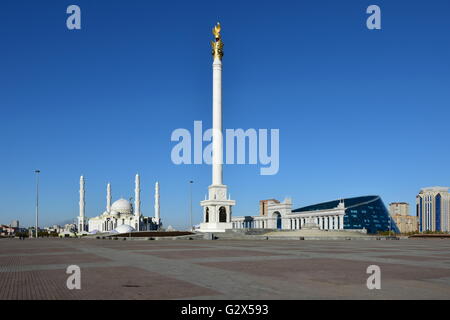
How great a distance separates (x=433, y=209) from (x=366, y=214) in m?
26.1

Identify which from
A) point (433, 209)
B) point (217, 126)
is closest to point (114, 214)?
point (217, 126)

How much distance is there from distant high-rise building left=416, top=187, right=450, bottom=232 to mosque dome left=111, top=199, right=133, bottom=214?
102045 mm

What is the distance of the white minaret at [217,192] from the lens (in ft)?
258

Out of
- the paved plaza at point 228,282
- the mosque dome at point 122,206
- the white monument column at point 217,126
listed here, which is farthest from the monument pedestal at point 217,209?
the mosque dome at point 122,206

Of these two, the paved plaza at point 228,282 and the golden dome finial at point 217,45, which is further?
the golden dome finial at point 217,45

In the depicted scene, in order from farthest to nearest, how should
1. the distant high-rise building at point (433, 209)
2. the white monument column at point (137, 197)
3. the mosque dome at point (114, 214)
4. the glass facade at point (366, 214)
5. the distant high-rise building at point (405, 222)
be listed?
the distant high-rise building at point (405, 222) → the distant high-rise building at point (433, 209) → the glass facade at point (366, 214) → the mosque dome at point (114, 214) → the white monument column at point (137, 197)

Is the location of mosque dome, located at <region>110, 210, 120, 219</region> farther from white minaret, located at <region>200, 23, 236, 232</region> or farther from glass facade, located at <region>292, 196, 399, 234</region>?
glass facade, located at <region>292, 196, 399, 234</region>

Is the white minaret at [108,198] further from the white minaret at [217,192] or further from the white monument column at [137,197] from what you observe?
the white minaret at [217,192]

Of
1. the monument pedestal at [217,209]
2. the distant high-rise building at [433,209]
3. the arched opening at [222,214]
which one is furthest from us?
the distant high-rise building at [433,209]

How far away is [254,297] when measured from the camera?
11508 millimetres

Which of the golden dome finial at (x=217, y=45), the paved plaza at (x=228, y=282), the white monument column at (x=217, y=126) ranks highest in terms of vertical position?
the golden dome finial at (x=217, y=45)
